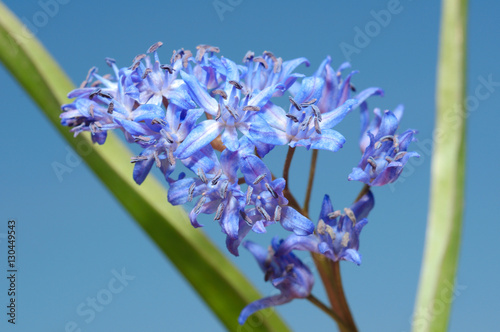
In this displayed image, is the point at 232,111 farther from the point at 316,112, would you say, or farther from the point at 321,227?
the point at 321,227

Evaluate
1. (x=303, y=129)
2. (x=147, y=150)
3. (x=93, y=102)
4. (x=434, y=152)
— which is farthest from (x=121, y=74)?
(x=434, y=152)

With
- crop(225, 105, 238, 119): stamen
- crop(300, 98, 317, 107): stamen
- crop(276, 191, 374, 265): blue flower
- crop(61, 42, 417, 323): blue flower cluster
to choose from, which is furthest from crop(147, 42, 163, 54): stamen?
crop(276, 191, 374, 265): blue flower

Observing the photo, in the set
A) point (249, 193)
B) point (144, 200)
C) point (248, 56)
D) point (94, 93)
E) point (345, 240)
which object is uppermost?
point (94, 93)

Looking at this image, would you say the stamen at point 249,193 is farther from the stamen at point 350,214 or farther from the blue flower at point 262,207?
the stamen at point 350,214

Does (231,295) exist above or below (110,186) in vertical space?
below

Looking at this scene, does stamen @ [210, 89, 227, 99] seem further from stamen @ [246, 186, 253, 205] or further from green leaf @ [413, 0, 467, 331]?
green leaf @ [413, 0, 467, 331]

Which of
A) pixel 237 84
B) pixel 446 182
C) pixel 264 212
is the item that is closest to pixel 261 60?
pixel 237 84

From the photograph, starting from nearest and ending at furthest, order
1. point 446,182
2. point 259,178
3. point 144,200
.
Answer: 1. point 259,178
2. point 144,200
3. point 446,182

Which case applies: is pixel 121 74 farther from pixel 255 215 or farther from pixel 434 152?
pixel 434 152
